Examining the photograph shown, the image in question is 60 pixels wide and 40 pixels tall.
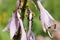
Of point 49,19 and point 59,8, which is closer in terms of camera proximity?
point 49,19

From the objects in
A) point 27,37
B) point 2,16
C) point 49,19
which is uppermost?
point 2,16

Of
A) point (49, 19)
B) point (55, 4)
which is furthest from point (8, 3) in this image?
point (49, 19)

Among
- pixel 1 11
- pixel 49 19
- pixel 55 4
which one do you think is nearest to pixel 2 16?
pixel 1 11

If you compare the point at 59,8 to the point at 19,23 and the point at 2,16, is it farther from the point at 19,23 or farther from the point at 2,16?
the point at 19,23

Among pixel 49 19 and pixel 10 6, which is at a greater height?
pixel 10 6

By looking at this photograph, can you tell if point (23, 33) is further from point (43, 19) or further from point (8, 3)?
point (8, 3)

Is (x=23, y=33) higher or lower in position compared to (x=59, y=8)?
lower

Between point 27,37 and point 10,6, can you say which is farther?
point 10,6

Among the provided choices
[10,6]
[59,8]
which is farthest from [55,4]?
[10,6]
